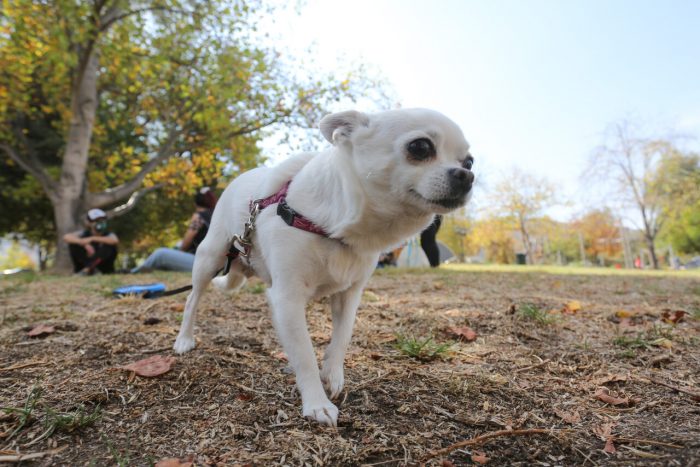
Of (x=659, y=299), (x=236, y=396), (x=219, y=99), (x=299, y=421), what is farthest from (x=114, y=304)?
(x=219, y=99)

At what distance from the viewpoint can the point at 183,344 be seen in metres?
2.44

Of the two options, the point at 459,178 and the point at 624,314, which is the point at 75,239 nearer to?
the point at 459,178

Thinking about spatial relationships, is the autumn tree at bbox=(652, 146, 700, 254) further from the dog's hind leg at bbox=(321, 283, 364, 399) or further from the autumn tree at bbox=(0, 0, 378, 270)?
the dog's hind leg at bbox=(321, 283, 364, 399)

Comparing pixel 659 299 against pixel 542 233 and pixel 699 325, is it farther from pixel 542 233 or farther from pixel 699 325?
pixel 542 233

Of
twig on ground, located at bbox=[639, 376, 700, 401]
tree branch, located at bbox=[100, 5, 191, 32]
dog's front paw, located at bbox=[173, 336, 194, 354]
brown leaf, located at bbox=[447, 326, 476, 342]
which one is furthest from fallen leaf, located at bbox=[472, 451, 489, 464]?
tree branch, located at bbox=[100, 5, 191, 32]

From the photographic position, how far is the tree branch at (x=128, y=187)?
35.8ft

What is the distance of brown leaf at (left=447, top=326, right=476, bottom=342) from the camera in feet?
8.89

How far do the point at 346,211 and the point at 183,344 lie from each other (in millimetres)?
1359

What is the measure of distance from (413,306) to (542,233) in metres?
40.3

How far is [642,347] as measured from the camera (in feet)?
8.14

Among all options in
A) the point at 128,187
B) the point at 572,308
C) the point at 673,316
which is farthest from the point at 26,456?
the point at 128,187

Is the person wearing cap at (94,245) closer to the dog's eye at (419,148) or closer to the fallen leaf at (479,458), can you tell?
the dog's eye at (419,148)

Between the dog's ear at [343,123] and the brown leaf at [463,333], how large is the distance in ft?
5.14

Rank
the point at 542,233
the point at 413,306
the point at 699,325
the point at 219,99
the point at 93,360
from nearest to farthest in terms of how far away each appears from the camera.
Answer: the point at 93,360
the point at 699,325
the point at 413,306
the point at 219,99
the point at 542,233
